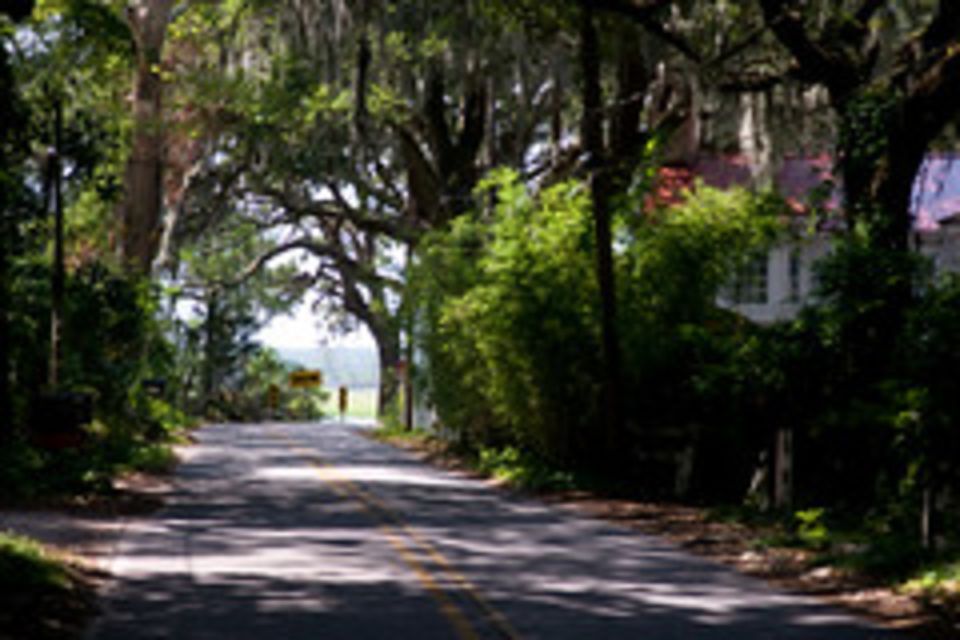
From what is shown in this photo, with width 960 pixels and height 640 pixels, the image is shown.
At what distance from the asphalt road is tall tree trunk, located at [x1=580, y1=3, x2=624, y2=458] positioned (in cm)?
229

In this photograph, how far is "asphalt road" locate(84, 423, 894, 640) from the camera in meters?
10.2

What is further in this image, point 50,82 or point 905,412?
point 50,82

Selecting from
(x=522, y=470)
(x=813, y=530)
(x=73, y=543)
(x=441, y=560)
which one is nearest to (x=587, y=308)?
(x=522, y=470)

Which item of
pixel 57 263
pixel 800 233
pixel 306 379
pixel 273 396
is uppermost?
pixel 800 233

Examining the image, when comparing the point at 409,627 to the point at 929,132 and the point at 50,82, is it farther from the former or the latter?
the point at 50,82

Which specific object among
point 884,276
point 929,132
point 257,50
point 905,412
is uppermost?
point 257,50

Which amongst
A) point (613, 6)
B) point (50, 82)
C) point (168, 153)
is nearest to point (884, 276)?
point (613, 6)

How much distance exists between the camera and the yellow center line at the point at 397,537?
409 inches

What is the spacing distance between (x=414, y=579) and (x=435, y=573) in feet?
1.54

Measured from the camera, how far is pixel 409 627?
10117mm

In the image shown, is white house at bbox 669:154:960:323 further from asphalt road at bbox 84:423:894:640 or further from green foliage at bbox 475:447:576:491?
asphalt road at bbox 84:423:894:640

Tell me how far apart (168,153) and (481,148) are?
842 cm

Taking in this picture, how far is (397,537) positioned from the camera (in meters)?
16.0

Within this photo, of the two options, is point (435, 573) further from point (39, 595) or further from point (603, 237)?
point (603, 237)
